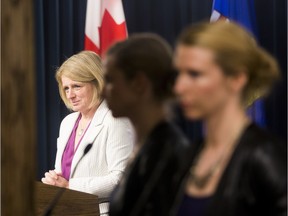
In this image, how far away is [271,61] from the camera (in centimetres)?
126

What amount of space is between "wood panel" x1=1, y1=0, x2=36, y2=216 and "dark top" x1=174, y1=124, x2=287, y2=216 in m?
0.52

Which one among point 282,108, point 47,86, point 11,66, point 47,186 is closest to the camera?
point 11,66

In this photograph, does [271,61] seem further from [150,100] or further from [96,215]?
[96,215]

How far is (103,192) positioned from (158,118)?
1582 mm

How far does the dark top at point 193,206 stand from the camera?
1.25m

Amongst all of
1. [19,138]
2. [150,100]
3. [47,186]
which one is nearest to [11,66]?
[19,138]

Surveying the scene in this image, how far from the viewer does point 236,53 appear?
1221 mm

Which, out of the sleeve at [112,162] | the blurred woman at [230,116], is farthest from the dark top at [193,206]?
the sleeve at [112,162]

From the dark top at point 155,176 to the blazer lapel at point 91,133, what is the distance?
1546mm

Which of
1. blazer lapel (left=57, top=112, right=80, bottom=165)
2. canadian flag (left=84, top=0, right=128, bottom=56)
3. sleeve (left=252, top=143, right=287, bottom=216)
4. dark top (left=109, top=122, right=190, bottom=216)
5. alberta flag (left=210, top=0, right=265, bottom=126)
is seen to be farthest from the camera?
canadian flag (left=84, top=0, right=128, bottom=56)

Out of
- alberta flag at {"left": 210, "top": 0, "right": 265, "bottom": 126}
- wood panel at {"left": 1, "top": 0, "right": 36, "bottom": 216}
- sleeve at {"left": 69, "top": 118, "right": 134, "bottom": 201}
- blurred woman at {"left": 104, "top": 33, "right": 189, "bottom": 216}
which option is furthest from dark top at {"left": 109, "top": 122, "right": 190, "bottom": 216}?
alberta flag at {"left": 210, "top": 0, "right": 265, "bottom": 126}

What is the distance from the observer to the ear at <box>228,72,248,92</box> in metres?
1.23

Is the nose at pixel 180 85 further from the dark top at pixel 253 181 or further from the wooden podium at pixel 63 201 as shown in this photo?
the wooden podium at pixel 63 201

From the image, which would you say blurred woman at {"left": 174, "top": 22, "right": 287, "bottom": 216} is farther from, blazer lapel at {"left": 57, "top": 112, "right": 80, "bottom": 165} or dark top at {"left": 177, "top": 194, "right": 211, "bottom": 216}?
blazer lapel at {"left": 57, "top": 112, "right": 80, "bottom": 165}
